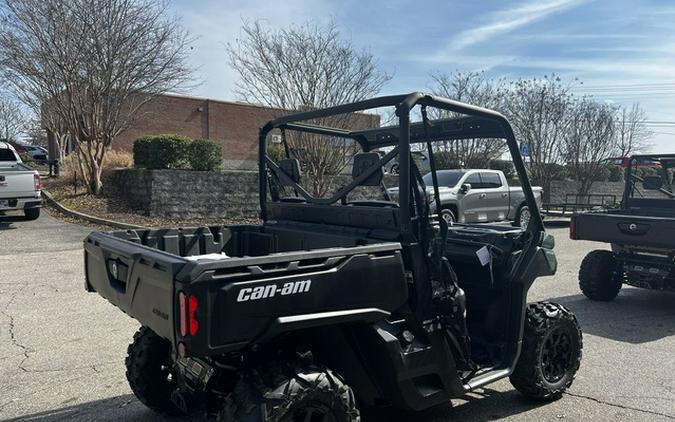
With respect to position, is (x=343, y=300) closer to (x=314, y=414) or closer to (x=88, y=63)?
(x=314, y=414)

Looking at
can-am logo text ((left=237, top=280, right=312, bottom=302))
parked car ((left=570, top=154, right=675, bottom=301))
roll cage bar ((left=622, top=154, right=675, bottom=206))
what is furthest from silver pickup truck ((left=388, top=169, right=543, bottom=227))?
can-am logo text ((left=237, top=280, right=312, bottom=302))

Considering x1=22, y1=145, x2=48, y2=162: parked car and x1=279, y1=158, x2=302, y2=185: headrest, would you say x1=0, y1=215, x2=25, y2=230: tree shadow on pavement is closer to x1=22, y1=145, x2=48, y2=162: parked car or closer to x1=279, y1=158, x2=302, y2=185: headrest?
x1=279, y1=158, x2=302, y2=185: headrest

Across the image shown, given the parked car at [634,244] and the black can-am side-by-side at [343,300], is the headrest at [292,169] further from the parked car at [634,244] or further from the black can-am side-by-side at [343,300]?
the parked car at [634,244]

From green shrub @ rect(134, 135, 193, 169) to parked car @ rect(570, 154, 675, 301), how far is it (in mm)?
10571

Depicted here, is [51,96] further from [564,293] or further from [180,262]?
[180,262]

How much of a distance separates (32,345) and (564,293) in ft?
21.9

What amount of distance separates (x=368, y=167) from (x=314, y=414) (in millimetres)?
1461

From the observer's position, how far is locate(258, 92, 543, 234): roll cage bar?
3.09 meters

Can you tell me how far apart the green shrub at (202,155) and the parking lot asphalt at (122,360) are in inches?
275

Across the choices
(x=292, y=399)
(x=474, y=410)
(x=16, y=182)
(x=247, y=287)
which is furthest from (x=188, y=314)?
(x=16, y=182)

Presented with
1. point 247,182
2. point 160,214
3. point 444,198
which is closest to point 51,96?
point 160,214

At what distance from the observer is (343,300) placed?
2.81 m

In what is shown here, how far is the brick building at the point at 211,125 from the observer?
31.4 m

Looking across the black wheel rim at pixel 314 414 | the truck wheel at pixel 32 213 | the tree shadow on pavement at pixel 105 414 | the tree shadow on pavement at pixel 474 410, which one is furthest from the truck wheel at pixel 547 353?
the truck wheel at pixel 32 213
